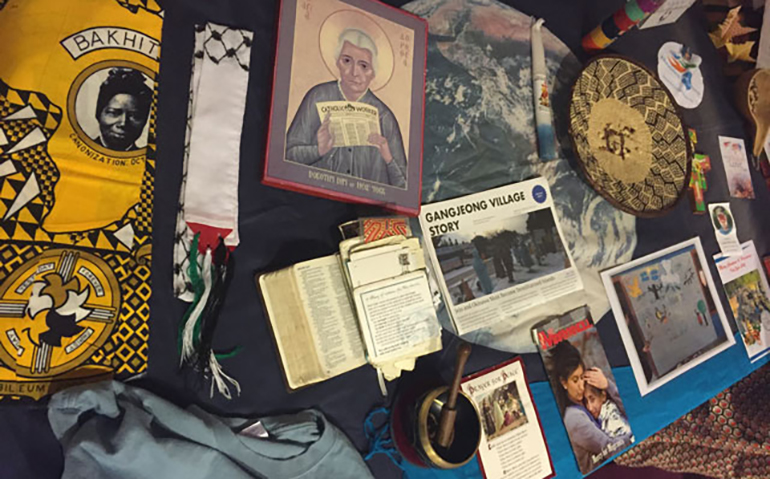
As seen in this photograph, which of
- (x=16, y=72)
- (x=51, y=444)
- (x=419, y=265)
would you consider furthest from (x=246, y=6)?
(x=51, y=444)

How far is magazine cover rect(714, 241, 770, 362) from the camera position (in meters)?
1.06

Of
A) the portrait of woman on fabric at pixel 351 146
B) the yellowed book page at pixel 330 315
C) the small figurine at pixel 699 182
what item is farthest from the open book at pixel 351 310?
the small figurine at pixel 699 182

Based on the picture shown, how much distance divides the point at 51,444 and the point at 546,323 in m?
0.68

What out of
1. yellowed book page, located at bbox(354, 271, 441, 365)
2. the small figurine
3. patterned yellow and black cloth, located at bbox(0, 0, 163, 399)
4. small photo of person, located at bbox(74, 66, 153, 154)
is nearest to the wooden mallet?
yellowed book page, located at bbox(354, 271, 441, 365)

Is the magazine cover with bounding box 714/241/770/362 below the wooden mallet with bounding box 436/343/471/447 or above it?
above

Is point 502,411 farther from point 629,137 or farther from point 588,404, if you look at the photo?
point 629,137

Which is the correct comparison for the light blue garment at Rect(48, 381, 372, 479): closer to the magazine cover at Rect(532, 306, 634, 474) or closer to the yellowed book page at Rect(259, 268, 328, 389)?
the yellowed book page at Rect(259, 268, 328, 389)

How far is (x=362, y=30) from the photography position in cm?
70

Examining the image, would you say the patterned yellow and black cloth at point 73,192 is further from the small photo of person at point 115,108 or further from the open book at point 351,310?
the open book at point 351,310

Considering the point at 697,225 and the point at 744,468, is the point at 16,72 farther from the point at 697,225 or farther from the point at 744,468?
the point at 744,468

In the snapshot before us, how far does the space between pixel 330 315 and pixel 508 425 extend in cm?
33

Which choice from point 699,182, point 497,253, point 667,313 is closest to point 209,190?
point 497,253

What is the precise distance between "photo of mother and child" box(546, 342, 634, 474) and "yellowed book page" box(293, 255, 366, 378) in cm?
35

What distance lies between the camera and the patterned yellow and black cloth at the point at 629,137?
2.75 feet
